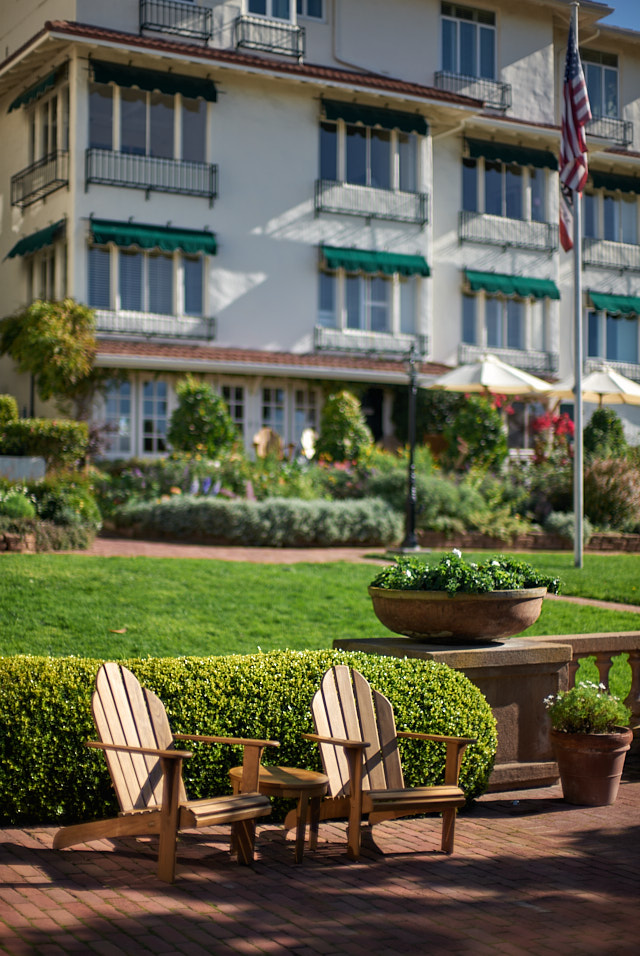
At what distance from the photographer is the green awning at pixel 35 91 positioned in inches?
995

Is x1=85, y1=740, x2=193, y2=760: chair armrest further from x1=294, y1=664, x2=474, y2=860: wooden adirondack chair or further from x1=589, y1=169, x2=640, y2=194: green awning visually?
x1=589, y1=169, x2=640, y2=194: green awning

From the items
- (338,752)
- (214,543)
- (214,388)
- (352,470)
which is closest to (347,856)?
(338,752)

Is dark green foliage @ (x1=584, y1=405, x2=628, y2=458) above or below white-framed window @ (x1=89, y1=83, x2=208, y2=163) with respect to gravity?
below

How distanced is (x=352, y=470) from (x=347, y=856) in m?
16.4

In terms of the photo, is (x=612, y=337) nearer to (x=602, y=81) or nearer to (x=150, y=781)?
(x=602, y=81)

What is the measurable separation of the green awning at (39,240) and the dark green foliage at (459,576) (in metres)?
19.3

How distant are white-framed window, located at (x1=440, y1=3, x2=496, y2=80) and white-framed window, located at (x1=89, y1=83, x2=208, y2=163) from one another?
8.45m

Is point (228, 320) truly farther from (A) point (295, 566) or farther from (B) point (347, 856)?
(B) point (347, 856)

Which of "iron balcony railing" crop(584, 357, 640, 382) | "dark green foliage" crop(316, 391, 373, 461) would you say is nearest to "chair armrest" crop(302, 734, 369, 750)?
"dark green foliage" crop(316, 391, 373, 461)

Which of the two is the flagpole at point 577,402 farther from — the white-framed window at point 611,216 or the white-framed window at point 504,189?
the white-framed window at point 611,216

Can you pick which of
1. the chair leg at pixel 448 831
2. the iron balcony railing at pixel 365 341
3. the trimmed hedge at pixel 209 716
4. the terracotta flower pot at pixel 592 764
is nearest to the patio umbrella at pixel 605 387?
the iron balcony railing at pixel 365 341

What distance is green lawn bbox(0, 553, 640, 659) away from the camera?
35.1 ft

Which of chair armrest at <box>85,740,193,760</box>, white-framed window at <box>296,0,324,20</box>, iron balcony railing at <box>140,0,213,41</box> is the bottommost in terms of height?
chair armrest at <box>85,740,193,760</box>

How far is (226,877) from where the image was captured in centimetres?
573
